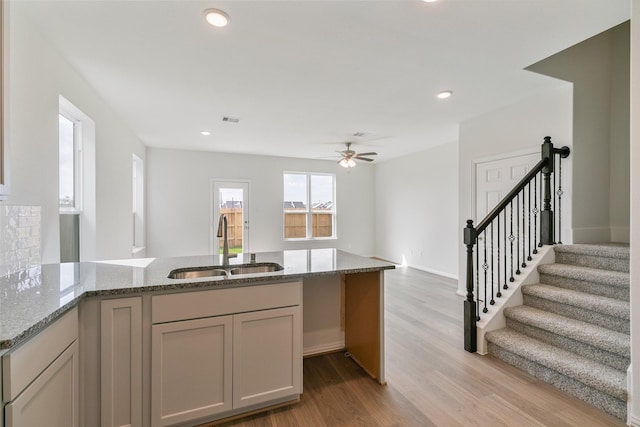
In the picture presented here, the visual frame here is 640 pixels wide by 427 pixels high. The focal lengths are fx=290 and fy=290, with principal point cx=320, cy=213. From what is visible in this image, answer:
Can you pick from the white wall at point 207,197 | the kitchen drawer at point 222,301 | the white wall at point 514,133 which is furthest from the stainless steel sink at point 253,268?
the white wall at point 207,197

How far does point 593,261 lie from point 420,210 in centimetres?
375

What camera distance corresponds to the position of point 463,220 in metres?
4.38

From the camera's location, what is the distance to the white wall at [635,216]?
167 centimetres

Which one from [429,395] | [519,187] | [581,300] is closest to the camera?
[429,395]

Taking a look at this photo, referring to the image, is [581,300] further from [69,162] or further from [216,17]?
[69,162]

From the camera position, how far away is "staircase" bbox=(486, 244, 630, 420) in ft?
6.41

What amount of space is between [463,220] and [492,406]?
2900mm

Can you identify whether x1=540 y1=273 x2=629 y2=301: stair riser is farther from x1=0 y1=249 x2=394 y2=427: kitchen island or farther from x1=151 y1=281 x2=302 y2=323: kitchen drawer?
x1=151 y1=281 x2=302 y2=323: kitchen drawer

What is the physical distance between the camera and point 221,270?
2.15 m

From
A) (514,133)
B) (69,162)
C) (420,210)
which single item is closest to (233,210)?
(69,162)

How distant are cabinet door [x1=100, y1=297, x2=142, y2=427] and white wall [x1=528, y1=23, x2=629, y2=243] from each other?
4.10m

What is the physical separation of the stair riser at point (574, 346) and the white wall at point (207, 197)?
5138 mm

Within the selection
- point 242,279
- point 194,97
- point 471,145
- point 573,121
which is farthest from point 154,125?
point 573,121

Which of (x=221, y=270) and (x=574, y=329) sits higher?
(x=221, y=270)
